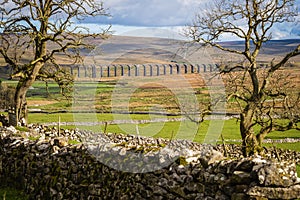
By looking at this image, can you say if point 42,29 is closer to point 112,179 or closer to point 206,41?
point 206,41

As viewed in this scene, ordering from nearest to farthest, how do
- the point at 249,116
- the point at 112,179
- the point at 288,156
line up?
the point at 112,179
the point at 249,116
the point at 288,156

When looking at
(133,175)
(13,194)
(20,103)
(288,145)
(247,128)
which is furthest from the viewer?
(288,145)

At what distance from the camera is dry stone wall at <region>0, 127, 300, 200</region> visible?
7.30m

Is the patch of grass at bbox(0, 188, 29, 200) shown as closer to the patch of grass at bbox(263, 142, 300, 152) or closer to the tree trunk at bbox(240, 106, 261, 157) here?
the tree trunk at bbox(240, 106, 261, 157)

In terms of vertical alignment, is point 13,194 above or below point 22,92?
below

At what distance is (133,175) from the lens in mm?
9773

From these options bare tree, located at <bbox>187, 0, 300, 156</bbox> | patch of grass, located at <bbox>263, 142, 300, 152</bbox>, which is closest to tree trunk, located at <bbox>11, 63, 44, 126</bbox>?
bare tree, located at <bbox>187, 0, 300, 156</bbox>

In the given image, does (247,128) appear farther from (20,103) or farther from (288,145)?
(20,103)

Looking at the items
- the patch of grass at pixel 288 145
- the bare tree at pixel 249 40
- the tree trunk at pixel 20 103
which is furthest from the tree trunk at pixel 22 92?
the patch of grass at pixel 288 145

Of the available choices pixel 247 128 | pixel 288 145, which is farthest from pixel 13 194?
pixel 288 145

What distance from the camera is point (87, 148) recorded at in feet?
36.5

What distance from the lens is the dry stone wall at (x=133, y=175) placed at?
730 centimetres

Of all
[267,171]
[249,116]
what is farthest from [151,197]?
[249,116]

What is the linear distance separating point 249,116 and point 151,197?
11013mm
